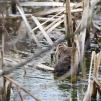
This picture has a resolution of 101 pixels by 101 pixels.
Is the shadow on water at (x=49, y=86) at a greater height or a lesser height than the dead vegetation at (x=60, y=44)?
lesser

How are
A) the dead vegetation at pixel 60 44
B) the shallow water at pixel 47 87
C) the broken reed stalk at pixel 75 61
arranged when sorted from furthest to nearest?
the broken reed stalk at pixel 75 61, the shallow water at pixel 47 87, the dead vegetation at pixel 60 44

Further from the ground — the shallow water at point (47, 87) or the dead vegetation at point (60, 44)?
the dead vegetation at point (60, 44)

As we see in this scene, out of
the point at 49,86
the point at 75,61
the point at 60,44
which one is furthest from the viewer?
the point at 60,44

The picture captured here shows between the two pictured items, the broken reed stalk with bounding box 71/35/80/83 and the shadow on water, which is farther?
the broken reed stalk with bounding box 71/35/80/83

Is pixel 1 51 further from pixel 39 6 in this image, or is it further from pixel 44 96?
pixel 39 6

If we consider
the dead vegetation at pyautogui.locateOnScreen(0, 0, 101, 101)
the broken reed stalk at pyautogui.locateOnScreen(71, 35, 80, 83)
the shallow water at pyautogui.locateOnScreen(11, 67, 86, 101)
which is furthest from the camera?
the broken reed stalk at pyautogui.locateOnScreen(71, 35, 80, 83)

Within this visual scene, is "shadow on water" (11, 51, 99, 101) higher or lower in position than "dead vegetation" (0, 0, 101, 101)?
lower

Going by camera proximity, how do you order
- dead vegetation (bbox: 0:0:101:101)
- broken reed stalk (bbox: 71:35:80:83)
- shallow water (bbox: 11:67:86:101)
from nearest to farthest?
dead vegetation (bbox: 0:0:101:101) → shallow water (bbox: 11:67:86:101) → broken reed stalk (bbox: 71:35:80:83)

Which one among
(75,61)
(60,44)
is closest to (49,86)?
(75,61)

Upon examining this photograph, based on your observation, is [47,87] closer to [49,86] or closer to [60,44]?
[49,86]

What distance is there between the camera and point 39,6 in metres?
7.48

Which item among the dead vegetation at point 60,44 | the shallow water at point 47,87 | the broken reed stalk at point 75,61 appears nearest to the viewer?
the dead vegetation at point 60,44

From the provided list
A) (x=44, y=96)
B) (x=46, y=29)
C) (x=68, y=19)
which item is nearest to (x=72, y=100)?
(x=44, y=96)

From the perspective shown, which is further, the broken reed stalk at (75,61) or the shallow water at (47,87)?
the broken reed stalk at (75,61)
